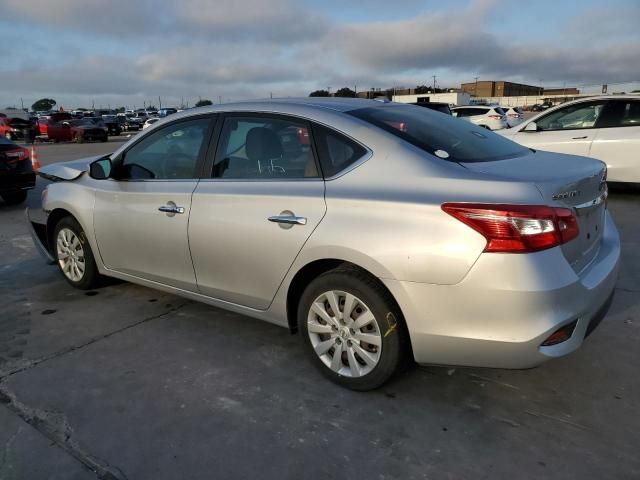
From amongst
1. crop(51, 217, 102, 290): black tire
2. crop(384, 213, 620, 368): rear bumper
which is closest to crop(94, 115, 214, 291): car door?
crop(51, 217, 102, 290): black tire

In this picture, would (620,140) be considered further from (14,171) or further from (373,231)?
(14,171)

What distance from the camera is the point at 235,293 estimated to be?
3.38 metres

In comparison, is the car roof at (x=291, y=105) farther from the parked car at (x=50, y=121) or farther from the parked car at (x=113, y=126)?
the parked car at (x=113, y=126)

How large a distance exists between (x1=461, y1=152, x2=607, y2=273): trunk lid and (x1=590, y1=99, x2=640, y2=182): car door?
5.58m

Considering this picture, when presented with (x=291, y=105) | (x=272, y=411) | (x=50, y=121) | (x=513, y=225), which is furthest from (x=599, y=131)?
(x=50, y=121)

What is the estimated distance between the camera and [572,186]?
2592mm

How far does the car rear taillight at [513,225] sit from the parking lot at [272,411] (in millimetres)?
944

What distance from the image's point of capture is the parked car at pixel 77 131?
28.5 meters

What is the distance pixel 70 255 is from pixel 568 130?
7.46 m

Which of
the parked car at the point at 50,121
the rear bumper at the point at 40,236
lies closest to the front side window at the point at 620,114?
the rear bumper at the point at 40,236

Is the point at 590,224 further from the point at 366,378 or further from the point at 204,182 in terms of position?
the point at 204,182

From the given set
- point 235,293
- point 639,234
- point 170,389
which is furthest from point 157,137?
point 639,234

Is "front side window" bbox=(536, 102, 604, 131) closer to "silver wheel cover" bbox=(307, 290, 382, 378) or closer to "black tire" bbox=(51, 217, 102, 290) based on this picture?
"silver wheel cover" bbox=(307, 290, 382, 378)

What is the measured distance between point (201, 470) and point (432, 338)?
1.23m
